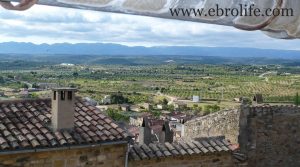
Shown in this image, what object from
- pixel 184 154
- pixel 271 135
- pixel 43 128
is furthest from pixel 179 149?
pixel 271 135

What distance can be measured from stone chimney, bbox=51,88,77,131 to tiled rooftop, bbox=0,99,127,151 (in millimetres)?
132

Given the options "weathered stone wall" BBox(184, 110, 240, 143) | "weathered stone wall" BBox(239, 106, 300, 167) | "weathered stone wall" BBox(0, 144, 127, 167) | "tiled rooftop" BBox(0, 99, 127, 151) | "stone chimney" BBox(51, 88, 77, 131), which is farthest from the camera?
"weathered stone wall" BBox(184, 110, 240, 143)

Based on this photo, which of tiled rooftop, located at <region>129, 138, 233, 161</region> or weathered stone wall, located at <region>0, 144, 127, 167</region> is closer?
weathered stone wall, located at <region>0, 144, 127, 167</region>

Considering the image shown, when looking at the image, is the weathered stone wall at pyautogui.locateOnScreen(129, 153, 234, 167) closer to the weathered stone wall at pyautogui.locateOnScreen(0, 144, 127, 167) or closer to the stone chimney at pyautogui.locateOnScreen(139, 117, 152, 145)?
the weathered stone wall at pyautogui.locateOnScreen(0, 144, 127, 167)

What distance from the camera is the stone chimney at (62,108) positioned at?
8.33 metres

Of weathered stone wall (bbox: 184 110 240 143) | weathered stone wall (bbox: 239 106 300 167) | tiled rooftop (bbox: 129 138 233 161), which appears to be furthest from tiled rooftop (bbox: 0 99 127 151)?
weathered stone wall (bbox: 239 106 300 167)

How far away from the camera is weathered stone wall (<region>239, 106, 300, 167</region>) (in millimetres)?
11297

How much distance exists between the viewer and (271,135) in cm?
1166

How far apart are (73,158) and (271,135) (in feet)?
17.5

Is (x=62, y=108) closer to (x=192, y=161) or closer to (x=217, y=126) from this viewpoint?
(x=192, y=161)

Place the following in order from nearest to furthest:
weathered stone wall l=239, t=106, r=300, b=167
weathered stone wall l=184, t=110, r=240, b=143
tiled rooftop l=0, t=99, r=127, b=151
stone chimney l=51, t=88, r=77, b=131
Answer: tiled rooftop l=0, t=99, r=127, b=151, stone chimney l=51, t=88, r=77, b=131, weathered stone wall l=239, t=106, r=300, b=167, weathered stone wall l=184, t=110, r=240, b=143

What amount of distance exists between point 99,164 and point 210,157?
2.30 meters

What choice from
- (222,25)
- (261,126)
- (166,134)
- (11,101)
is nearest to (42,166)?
(11,101)

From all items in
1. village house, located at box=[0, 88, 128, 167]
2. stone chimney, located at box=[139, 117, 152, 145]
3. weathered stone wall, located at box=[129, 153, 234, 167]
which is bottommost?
weathered stone wall, located at box=[129, 153, 234, 167]
